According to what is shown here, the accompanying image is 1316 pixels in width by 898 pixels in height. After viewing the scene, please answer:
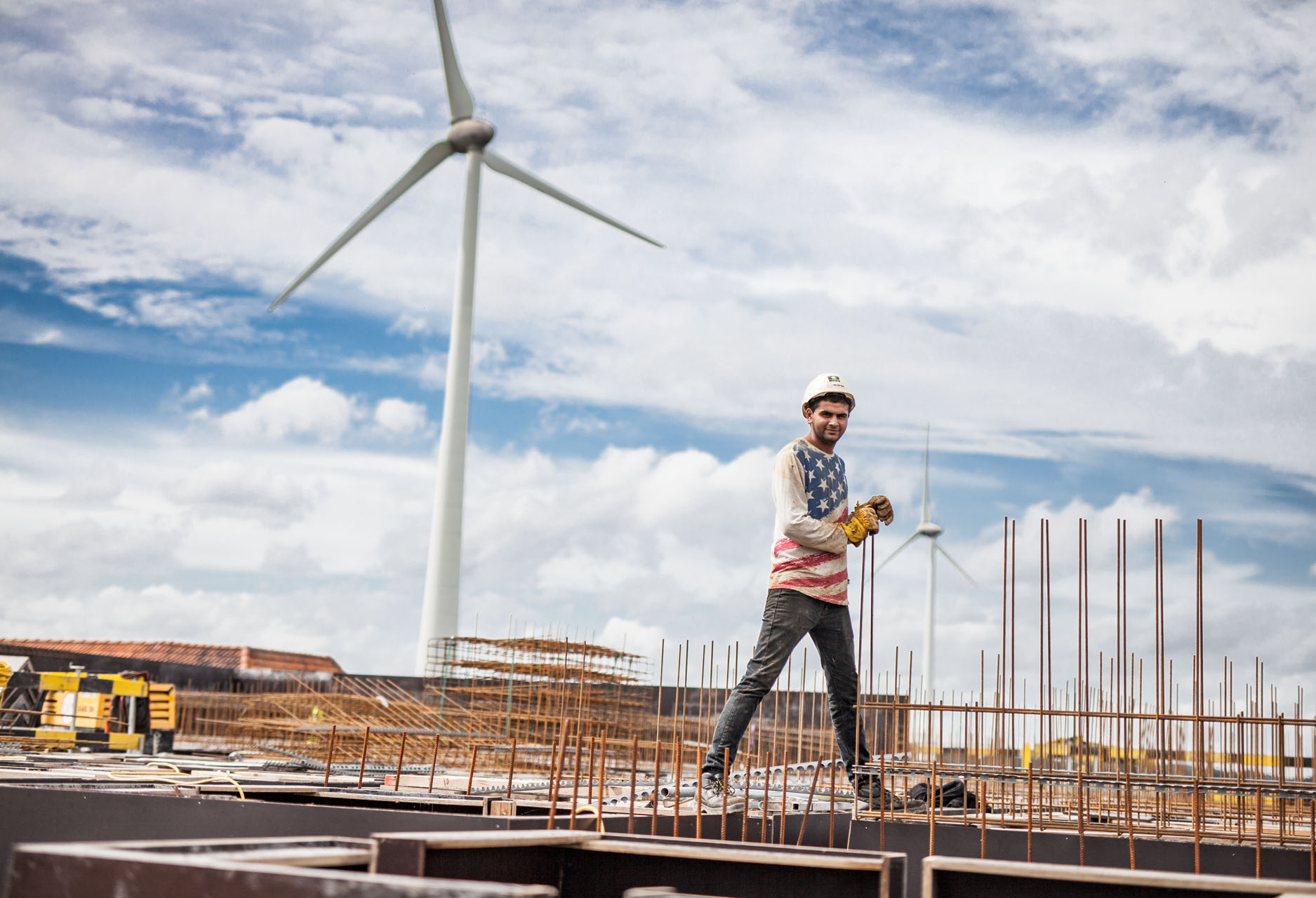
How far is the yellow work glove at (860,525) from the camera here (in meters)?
7.41

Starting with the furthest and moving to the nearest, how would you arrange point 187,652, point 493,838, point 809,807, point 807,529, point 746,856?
point 187,652, point 807,529, point 809,807, point 746,856, point 493,838

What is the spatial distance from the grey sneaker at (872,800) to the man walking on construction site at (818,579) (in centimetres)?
1

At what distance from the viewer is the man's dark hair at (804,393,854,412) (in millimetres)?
7770

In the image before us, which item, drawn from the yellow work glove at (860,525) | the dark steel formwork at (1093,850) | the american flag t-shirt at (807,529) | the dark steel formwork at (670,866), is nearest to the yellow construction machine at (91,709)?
the american flag t-shirt at (807,529)

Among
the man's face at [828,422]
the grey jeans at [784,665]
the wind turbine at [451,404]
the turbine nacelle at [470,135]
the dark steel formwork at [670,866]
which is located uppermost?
the turbine nacelle at [470,135]

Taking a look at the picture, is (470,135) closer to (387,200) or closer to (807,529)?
(387,200)

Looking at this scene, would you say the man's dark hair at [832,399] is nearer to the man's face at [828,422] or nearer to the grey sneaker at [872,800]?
the man's face at [828,422]

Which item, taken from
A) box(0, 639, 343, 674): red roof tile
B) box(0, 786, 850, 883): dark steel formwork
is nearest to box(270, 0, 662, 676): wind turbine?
box(0, 639, 343, 674): red roof tile

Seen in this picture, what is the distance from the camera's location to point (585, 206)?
31.1 m

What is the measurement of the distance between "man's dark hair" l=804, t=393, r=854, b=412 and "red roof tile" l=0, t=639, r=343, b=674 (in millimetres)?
30221

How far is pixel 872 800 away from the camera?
294 inches

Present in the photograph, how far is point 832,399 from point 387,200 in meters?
22.4

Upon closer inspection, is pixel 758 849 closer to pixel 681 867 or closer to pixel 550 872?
pixel 681 867

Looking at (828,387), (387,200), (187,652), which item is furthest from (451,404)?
(828,387)
